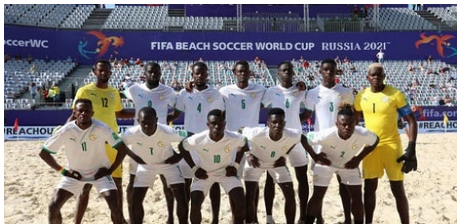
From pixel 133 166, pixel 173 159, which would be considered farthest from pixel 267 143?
pixel 133 166

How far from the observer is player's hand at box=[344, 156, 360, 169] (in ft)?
17.7

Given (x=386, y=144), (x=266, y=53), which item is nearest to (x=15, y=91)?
(x=266, y=53)

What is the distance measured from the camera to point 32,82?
76.8 feet

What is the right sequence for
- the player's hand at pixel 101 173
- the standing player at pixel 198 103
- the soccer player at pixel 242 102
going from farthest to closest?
the soccer player at pixel 242 102, the standing player at pixel 198 103, the player's hand at pixel 101 173

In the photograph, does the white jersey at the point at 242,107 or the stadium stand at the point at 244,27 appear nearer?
the white jersey at the point at 242,107

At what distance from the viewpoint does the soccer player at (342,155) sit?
17.5 feet

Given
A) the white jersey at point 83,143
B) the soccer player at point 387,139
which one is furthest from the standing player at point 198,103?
the soccer player at point 387,139

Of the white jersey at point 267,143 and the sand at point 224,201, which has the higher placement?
the white jersey at point 267,143

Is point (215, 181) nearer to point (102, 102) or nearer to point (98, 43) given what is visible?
point (102, 102)

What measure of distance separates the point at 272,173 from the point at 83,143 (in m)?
2.18

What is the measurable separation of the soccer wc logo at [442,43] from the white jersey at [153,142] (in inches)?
1048

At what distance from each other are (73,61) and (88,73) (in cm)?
165

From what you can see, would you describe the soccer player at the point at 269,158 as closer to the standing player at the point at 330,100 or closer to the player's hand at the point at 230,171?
the player's hand at the point at 230,171

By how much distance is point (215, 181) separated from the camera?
5484 millimetres
